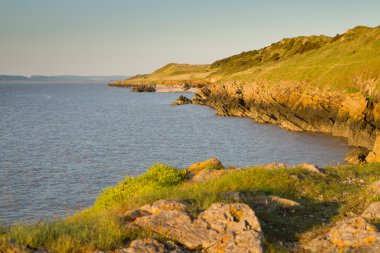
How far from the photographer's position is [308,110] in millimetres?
62094

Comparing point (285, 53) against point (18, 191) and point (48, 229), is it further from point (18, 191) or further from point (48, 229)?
point (48, 229)

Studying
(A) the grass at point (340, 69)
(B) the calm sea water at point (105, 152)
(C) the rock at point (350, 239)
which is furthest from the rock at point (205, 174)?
(A) the grass at point (340, 69)

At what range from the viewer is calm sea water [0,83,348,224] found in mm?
29516

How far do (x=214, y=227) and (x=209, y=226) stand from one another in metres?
0.13

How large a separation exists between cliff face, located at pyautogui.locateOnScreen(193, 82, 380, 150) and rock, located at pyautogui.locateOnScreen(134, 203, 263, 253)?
41.2m

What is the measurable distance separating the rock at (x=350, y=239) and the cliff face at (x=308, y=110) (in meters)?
40.4

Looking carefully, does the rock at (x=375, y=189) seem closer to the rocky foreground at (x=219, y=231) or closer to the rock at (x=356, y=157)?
the rocky foreground at (x=219, y=231)

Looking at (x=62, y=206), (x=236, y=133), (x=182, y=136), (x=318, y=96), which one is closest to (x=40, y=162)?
(x=62, y=206)

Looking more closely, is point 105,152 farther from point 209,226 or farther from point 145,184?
point 209,226

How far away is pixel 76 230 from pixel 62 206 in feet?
62.9

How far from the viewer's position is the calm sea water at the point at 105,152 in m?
29.5

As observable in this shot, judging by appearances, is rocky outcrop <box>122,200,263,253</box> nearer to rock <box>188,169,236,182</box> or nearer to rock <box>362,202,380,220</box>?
rock <box>362,202,380,220</box>

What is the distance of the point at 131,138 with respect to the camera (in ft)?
193

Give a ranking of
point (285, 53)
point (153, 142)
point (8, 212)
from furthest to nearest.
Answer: point (285, 53) < point (153, 142) < point (8, 212)
